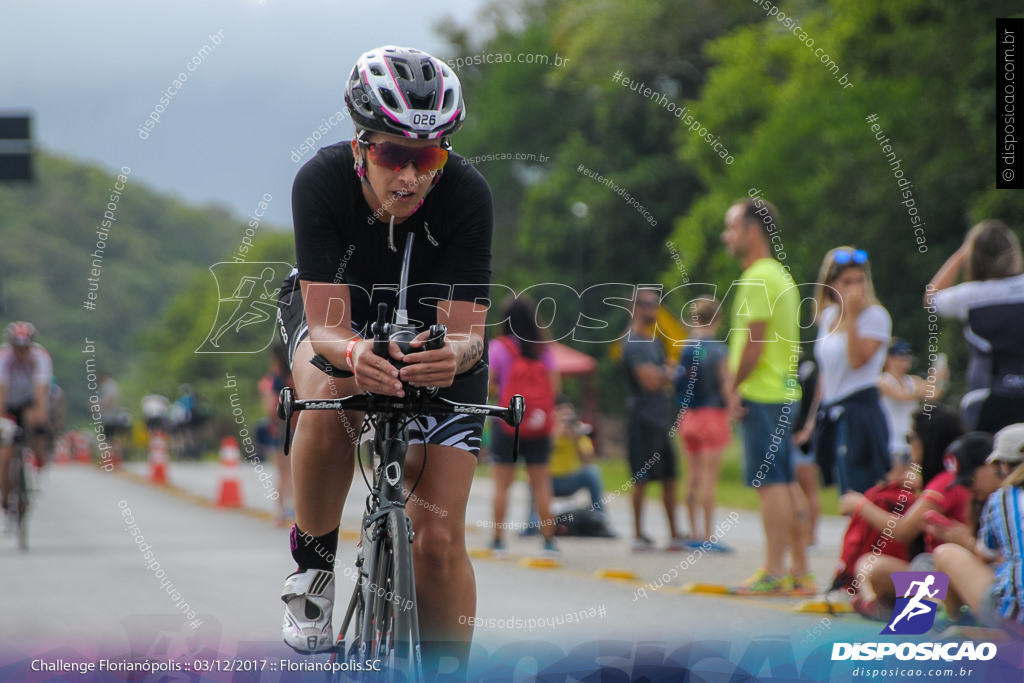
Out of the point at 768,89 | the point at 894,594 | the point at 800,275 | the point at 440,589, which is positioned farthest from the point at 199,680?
the point at 768,89

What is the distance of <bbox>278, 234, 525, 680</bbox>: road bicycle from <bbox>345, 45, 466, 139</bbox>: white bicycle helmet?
0.53 meters

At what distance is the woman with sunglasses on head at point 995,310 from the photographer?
21.4ft

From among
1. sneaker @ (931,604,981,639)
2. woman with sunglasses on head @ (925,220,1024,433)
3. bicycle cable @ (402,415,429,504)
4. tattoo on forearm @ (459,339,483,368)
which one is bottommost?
sneaker @ (931,604,981,639)

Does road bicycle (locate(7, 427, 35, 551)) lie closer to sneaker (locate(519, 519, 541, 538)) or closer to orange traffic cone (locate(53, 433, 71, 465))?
sneaker (locate(519, 519, 541, 538))

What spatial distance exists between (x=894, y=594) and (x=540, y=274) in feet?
105

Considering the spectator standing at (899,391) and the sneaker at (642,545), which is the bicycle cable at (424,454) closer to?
the spectator standing at (899,391)

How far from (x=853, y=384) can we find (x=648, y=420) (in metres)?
3.36

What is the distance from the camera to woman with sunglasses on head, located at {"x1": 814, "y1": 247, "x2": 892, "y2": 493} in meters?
7.16

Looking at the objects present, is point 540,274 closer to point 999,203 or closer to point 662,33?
point 662,33

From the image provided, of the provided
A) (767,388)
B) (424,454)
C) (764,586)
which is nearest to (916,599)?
(764,586)

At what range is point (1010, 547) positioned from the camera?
5.08 meters

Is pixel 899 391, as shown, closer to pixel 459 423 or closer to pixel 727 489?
pixel 459 423

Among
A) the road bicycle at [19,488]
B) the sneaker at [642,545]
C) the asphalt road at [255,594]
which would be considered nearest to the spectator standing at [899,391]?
the asphalt road at [255,594]

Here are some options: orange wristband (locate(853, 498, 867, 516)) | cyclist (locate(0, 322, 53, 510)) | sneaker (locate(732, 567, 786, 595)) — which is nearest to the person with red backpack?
sneaker (locate(732, 567, 786, 595))
